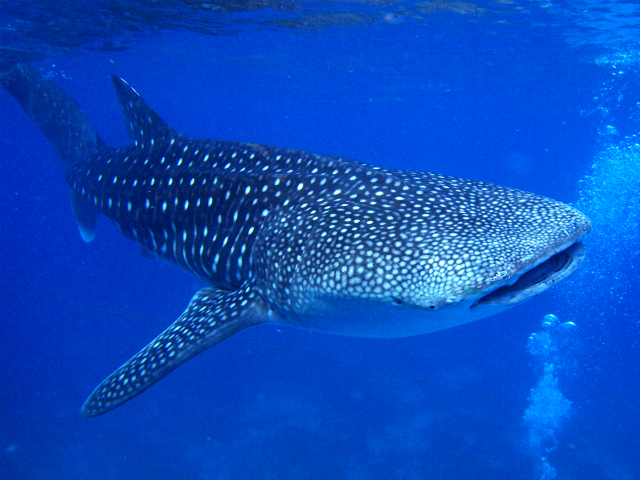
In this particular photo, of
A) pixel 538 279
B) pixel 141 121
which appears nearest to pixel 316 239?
pixel 538 279

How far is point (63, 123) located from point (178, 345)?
256 inches

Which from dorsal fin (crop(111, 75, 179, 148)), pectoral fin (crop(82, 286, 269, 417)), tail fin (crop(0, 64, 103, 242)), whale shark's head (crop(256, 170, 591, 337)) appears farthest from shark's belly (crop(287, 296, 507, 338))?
tail fin (crop(0, 64, 103, 242))

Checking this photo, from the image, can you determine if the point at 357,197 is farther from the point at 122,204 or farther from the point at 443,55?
the point at 443,55

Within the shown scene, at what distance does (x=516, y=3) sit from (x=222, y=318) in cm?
1588

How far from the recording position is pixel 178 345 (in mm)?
3697

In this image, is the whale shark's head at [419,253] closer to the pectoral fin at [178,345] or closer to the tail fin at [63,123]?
the pectoral fin at [178,345]

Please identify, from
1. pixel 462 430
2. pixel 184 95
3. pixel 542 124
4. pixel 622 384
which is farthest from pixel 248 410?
pixel 542 124

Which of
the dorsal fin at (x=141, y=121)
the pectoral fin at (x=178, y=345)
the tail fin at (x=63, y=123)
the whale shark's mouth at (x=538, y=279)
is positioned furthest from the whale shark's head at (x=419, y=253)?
the tail fin at (x=63, y=123)

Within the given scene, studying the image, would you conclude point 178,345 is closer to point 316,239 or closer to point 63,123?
point 316,239

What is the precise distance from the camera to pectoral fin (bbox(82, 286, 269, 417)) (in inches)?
141

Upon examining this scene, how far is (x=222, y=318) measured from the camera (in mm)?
3762

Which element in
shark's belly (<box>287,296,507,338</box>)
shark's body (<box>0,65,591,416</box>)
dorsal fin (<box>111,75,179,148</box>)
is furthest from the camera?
dorsal fin (<box>111,75,179,148</box>)

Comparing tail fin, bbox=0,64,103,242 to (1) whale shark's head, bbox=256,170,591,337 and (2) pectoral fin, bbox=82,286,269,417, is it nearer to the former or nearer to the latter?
(2) pectoral fin, bbox=82,286,269,417

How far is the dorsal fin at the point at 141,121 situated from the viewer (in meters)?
5.68
